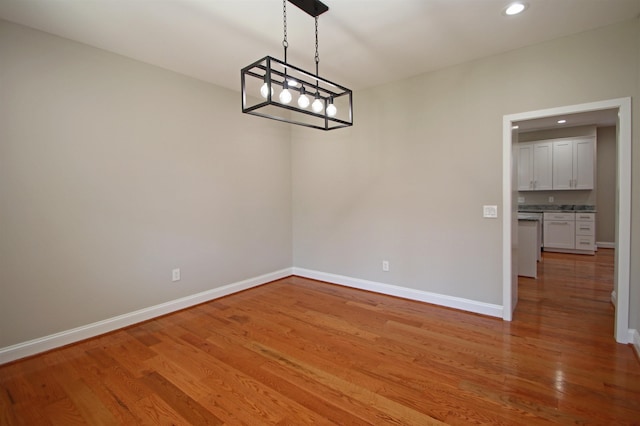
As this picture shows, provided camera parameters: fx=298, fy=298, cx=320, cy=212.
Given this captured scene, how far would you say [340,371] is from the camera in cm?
220

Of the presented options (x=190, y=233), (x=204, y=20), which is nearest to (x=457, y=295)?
(x=190, y=233)

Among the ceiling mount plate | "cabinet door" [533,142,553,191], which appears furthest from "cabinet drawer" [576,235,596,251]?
the ceiling mount plate

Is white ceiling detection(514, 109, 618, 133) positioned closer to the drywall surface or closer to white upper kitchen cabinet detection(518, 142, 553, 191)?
white upper kitchen cabinet detection(518, 142, 553, 191)

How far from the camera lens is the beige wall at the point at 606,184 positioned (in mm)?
6570

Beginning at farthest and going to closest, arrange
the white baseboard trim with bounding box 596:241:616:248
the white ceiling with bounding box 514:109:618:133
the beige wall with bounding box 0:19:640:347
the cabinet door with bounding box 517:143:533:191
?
1. the cabinet door with bounding box 517:143:533:191
2. the white baseboard trim with bounding box 596:241:616:248
3. the white ceiling with bounding box 514:109:618:133
4. the beige wall with bounding box 0:19:640:347

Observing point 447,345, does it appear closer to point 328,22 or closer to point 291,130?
point 328,22

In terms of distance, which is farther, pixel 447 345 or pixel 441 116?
pixel 441 116

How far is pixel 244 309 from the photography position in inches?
136

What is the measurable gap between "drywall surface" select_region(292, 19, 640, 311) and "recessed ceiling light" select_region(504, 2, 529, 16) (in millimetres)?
A: 716

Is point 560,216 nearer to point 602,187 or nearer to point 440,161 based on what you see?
point 602,187

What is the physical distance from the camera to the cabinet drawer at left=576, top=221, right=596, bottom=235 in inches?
238

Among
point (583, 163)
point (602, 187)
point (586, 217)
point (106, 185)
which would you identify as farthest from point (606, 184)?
point (106, 185)

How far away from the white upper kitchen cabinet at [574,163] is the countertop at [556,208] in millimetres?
466

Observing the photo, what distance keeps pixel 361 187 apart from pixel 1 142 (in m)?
3.51
